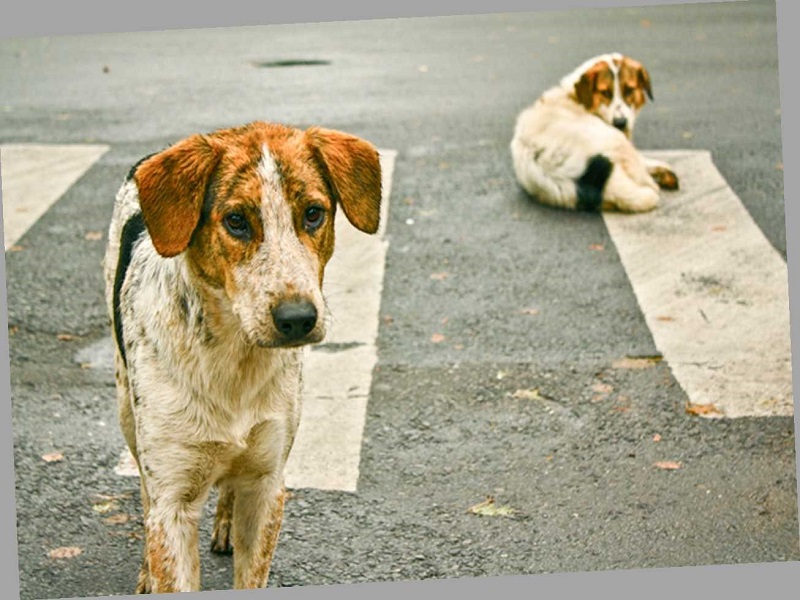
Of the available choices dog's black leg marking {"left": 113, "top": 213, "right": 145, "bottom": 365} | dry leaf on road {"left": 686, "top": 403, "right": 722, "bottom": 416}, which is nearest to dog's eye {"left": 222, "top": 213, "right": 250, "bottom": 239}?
dog's black leg marking {"left": 113, "top": 213, "right": 145, "bottom": 365}

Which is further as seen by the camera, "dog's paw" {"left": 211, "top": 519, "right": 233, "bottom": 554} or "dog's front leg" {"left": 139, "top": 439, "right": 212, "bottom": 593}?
"dog's paw" {"left": 211, "top": 519, "right": 233, "bottom": 554}

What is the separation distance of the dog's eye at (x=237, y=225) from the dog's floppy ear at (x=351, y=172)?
0.33 meters

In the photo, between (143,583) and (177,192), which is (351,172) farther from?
(143,583)

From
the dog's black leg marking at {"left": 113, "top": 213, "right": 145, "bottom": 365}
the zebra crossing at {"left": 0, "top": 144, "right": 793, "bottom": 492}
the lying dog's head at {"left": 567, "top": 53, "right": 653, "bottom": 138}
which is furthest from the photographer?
the lying dog's head at {"left": 567, "top": 53, "right": 653, "bottom": 138}

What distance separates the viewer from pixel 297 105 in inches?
293

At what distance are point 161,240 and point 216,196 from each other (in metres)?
0.20

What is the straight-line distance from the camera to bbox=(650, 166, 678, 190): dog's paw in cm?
818

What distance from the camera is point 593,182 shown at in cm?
821

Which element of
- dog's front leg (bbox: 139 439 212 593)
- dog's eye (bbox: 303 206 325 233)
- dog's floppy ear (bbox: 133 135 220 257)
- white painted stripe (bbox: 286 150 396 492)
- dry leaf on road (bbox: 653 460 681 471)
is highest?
dog's floppy ear (bbox: 133 135 220 257)

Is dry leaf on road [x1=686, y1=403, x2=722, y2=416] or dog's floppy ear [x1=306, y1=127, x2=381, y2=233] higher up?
dog's floppy ear [x1=306, y1=127, x2=381, y2=233]

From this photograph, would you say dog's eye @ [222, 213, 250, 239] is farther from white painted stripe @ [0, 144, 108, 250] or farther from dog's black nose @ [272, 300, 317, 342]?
white painted stripe @ [0, 144, 108, 250]

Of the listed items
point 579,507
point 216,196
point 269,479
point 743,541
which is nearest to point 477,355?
point 579,507

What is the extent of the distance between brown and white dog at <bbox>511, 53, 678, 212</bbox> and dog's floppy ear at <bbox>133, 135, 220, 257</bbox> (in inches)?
168

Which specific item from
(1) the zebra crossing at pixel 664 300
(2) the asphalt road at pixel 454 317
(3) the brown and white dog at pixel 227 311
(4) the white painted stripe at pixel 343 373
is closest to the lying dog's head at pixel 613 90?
(2) the asphalt road at pixel 454 317
